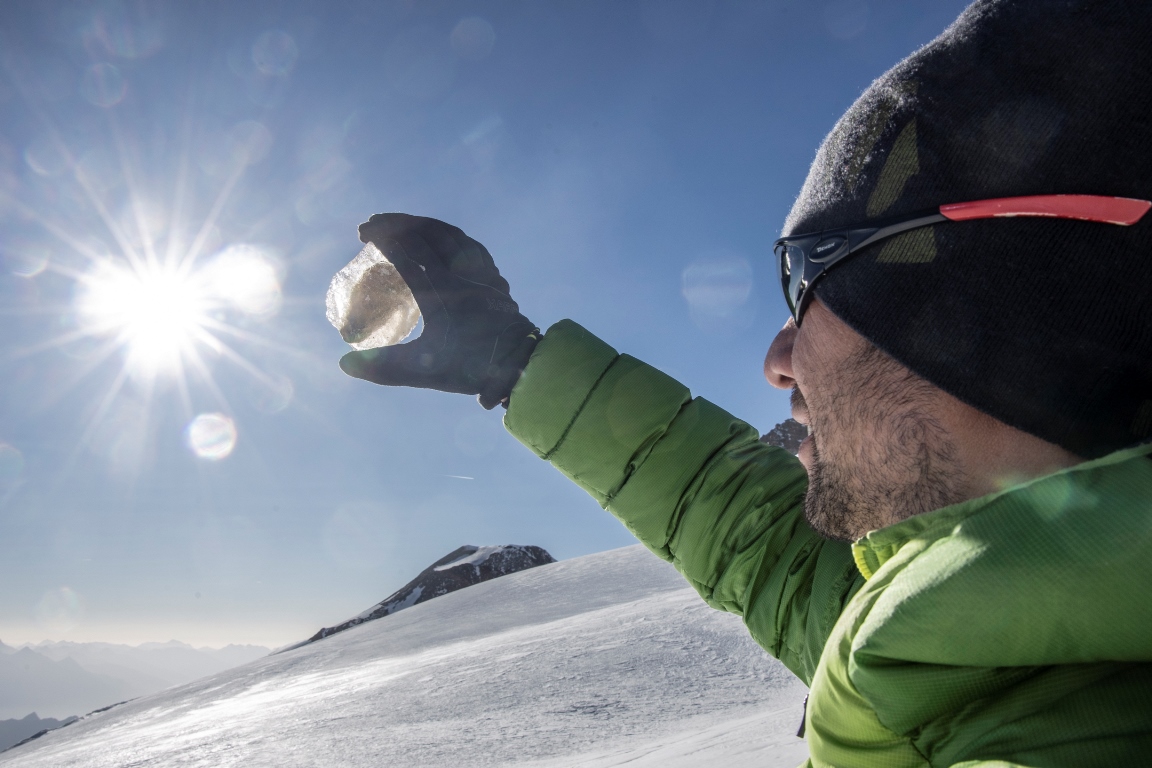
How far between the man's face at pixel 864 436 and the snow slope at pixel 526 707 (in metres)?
1.02

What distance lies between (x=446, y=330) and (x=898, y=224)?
4.30ft

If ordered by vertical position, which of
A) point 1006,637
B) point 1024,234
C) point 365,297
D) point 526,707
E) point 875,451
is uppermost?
point 365,297

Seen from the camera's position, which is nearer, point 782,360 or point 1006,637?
point 1006,637

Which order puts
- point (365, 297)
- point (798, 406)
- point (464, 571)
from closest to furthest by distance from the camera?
point (798, 406) < point (365, 297) < point (464, 571)

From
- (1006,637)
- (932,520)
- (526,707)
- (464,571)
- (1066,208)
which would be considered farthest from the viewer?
(464,571)

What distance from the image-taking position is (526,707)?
12.0 feet

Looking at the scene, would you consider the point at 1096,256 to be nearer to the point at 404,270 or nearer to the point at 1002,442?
the point at 1002,442

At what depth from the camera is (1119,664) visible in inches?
24.4

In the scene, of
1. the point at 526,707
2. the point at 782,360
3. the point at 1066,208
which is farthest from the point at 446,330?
the point at 526,707

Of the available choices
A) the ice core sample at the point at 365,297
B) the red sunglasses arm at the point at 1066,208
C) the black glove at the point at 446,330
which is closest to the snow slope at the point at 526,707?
the black glove at the point at 446,330

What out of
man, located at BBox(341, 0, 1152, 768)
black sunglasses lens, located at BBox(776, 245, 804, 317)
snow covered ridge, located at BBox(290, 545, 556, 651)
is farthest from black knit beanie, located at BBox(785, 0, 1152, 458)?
snow covered ridge, located at BBox(290, 545, 556, 651)

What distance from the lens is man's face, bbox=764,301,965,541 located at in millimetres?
1019

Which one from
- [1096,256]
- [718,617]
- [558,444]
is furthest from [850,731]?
[718,617]

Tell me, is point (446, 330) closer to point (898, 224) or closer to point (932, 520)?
point (898, 224)
